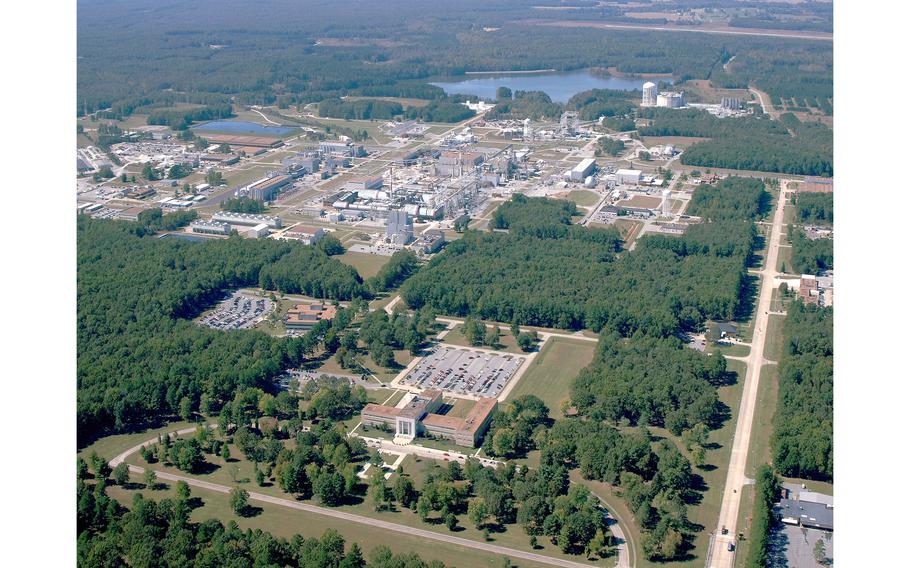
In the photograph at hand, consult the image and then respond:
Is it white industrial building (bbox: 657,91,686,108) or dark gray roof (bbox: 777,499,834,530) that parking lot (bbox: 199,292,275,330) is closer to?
dark gray roof (bbox: 777,499,834,530)

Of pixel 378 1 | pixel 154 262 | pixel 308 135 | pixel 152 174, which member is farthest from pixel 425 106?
pixel 378 1

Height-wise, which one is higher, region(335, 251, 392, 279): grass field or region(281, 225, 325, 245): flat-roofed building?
region(281, 225, 325, 245): flat-roofed building

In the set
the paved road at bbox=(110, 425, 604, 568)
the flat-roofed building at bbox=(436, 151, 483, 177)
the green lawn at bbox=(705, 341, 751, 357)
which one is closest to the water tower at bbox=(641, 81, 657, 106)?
the flat-roofed building at bbox=(436, 151, 483, 177)

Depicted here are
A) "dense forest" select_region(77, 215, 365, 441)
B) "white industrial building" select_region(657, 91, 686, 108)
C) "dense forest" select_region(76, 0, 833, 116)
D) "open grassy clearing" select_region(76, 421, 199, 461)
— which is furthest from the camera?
"dense forest" select_region(76, 0, 833, 116)

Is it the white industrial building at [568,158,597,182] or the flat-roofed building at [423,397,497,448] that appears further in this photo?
the white industrial building at [568,158,597,182]

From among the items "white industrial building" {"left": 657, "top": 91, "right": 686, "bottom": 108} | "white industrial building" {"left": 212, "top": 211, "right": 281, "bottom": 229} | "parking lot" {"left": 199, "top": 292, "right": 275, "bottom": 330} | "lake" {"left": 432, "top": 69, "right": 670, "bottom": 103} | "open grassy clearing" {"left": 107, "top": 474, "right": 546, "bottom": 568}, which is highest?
"lake" {"left": 432, "top": 69, "right": 670, "bottom": 103}

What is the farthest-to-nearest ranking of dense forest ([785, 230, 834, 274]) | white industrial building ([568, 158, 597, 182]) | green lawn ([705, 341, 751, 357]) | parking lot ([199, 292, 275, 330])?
white industrial building ([568, 158, 597, 182]), dense forest ([785, 230, 834, 274]), parking lot ([199, 292, 275, 330]), green lawn ([705, 341, 751, 357])

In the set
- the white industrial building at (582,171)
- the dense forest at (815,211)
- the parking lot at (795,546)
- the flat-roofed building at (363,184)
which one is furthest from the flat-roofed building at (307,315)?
the dense forest at (815,211)
